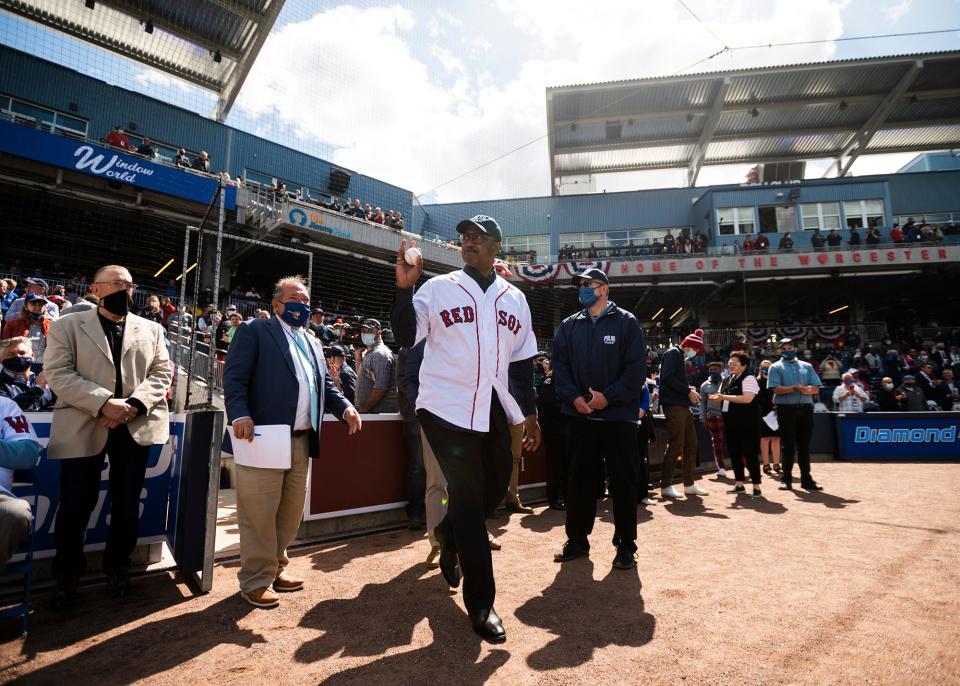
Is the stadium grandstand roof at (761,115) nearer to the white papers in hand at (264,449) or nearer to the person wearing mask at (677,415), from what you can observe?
the person wearing mask at (677,415)

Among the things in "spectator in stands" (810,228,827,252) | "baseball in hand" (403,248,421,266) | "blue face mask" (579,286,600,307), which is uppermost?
"spectator in stands" (810,228,827,252)

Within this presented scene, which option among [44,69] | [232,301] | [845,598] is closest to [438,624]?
[845,598]

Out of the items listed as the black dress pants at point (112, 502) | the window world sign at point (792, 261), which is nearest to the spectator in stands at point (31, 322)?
the black dress pants at point (112, 502)

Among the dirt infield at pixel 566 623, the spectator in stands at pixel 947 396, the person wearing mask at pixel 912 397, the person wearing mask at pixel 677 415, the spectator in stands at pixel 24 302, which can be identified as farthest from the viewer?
the spectator in stands at pixel 947 396

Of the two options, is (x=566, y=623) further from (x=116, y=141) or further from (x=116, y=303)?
(x=116, y=141)

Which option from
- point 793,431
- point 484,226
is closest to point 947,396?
point 793,431

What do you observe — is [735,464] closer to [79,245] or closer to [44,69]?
[79,245]

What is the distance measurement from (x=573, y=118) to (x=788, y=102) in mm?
11617

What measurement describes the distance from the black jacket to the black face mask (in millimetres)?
2836

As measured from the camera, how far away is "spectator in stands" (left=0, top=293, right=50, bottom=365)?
6.92 metres

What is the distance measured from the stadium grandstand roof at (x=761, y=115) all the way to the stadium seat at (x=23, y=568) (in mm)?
29801

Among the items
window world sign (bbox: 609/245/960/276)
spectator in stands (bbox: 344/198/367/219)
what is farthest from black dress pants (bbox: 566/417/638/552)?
window world sign (bbox: 609/245/960/276)

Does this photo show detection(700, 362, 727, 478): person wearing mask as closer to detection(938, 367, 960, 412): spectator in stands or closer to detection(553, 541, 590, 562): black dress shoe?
detection(553, 541, 590, 562): black dress shoe

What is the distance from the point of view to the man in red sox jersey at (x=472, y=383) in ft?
7.67
